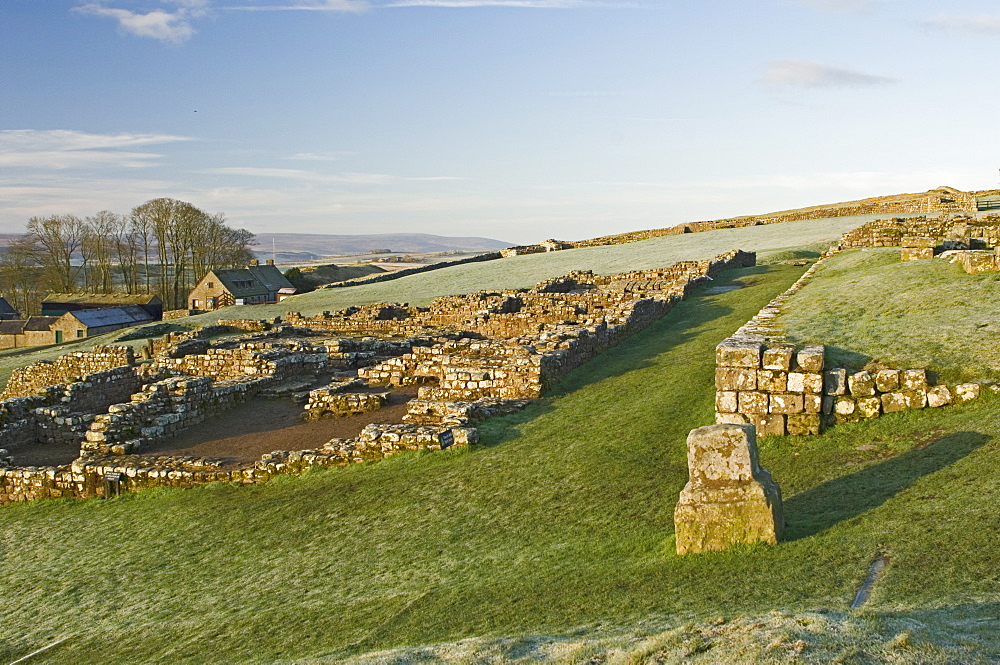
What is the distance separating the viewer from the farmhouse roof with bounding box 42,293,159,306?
74500 mm

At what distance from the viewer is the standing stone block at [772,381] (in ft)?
36.6

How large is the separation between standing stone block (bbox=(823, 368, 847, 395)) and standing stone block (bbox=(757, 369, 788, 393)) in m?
0.54

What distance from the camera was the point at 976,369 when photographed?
10.8 metres

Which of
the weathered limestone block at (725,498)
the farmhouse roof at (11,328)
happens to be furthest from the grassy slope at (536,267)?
the weathered limestone block at (725,498)

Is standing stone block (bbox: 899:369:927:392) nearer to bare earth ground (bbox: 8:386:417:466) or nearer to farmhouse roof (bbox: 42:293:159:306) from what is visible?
bare earth ground (bbox: 8:386:417:466)

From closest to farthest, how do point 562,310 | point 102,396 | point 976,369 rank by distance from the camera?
point 976,369
point 102,396
point 562,310

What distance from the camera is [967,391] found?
10.5 metres

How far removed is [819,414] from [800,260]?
1077 inches

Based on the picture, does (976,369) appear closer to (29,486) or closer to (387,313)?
(29,486)

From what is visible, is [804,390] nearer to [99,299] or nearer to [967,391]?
[967,391]

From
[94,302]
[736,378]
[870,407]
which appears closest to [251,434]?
[736,378]

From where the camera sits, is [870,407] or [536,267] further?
[536,267]

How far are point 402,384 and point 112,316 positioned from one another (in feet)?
188

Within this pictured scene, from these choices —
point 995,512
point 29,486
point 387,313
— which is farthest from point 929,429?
point 387,313
